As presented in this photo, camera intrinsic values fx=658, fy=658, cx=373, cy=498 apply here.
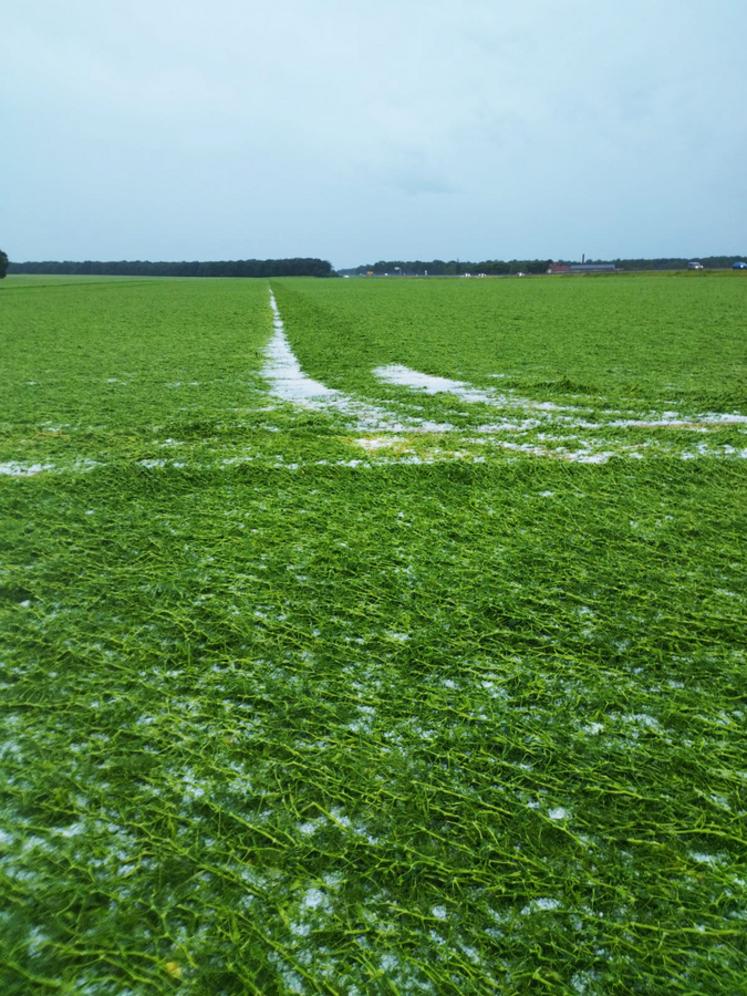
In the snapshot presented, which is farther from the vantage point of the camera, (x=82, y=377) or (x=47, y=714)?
(x=82, y=377)

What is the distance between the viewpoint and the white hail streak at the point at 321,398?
6.35 metres

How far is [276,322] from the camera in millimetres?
19438

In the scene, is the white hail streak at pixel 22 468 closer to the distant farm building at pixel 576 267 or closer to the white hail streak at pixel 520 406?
the white hail streak at pixel 520 406

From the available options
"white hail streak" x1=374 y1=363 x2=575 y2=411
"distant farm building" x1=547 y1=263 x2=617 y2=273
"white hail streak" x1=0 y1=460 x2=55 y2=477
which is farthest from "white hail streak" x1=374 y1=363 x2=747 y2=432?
"distant farm building" x1=547 y1=263 x2=617 y2=273

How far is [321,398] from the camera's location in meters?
7.80

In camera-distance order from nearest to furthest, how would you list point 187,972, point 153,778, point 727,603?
1. point 187,972
2. point 153,778
3. point 727,603

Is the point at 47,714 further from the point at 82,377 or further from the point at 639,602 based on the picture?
the point at 82,377

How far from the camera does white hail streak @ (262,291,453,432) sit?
6.35 m

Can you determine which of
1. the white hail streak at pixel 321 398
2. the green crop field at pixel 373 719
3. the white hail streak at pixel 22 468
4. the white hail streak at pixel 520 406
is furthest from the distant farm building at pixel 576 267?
the green crop field at pixel 373 719

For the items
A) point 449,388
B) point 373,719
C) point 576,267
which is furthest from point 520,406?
point 576,267

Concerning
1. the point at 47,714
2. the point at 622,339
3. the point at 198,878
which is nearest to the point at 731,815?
the point at 198,878

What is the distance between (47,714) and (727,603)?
2723mm

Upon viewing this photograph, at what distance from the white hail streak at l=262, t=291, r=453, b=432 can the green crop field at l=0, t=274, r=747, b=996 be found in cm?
97

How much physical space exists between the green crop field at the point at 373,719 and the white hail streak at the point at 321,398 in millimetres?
966
